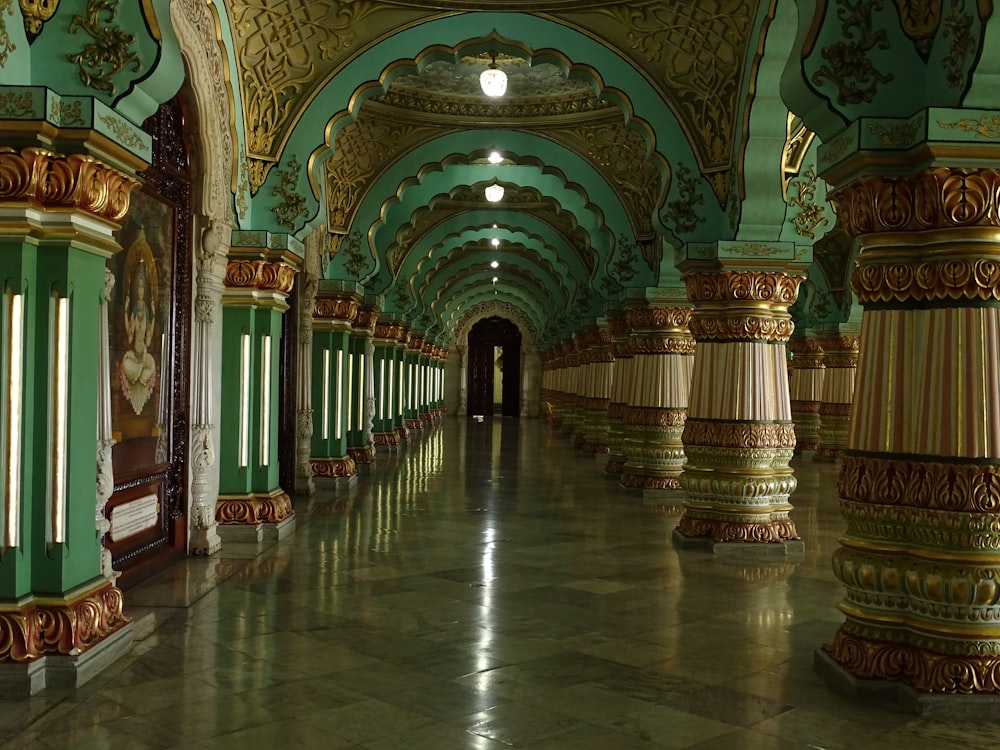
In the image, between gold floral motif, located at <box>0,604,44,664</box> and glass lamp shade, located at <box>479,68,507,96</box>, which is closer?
gold floral motif, located at <box>0,604,44,664</box>

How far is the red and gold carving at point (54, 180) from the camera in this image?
443 centimetres

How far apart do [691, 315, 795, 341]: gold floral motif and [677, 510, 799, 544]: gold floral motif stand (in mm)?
1717

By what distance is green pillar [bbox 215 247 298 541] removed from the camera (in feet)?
28.5

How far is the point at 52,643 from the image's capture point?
454 cm

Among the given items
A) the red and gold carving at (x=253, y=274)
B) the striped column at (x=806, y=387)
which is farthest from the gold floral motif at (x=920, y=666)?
the striped column at (x=806, y=387)

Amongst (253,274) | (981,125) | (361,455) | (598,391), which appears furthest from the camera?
(598,391)

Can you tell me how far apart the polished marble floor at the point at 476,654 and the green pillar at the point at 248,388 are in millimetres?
478

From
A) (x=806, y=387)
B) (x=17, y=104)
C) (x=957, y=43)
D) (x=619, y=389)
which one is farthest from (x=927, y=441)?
(x=806, y=387)

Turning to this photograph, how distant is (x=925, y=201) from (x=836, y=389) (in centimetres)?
1666

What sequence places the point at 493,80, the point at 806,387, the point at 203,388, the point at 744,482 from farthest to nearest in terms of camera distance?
1. the point at 806,387
2. the point at 493,80
3. the point at 744,482
4. the point at 203,388

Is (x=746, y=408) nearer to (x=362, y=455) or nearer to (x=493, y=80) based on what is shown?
(x=493, y=80)

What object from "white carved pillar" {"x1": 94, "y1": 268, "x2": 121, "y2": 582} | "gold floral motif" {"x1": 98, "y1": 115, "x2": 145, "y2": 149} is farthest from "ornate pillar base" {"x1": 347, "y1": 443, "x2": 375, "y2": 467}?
"gold floral motif" {"x1": 98, "y1": 115, "x2": 145, "y2": 149}

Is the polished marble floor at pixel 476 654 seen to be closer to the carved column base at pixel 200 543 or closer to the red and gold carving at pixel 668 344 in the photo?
the carved column base at pixel 200 543

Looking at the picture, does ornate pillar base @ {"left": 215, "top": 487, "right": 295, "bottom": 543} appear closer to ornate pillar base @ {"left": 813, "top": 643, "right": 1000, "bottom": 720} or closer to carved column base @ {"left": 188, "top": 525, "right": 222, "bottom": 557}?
carved column base @ {"left": 188, "top": 525, "right": 222, "bottom": 557}
